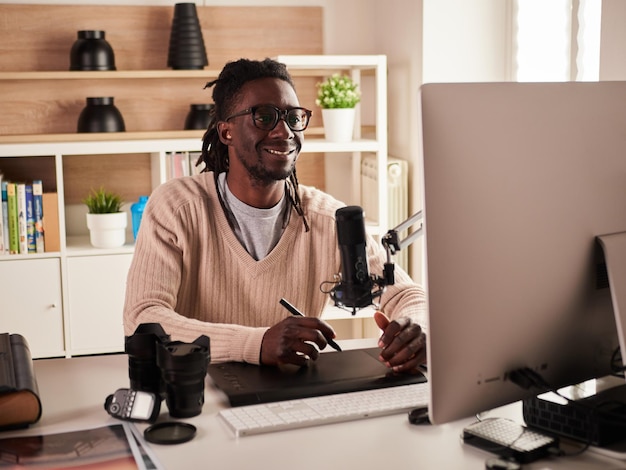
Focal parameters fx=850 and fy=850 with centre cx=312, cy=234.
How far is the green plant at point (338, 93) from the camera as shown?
3377 mm

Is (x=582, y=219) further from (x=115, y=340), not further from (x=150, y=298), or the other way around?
(x=115, y=340)

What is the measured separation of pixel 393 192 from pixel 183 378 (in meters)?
2.21

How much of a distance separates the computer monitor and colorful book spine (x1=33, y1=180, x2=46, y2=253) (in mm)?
2498

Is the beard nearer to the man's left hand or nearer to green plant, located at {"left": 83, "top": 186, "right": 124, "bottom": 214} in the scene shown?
the man's left hand

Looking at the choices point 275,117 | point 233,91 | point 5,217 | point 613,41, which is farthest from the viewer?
point 5,217

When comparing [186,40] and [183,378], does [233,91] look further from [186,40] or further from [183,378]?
[186,40]

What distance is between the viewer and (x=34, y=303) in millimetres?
3299

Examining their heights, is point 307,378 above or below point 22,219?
below

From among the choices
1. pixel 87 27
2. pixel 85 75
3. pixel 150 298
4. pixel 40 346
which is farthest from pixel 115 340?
pixel 150 298

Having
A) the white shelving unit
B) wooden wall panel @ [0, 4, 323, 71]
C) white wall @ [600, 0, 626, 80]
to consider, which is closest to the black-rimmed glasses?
white wall @ [600, 0, 626, 80]

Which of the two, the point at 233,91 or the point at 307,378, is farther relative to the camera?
the point at 233,91

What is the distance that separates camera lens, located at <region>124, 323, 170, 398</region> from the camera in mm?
1463

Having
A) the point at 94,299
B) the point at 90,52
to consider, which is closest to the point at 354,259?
the point at 94,299

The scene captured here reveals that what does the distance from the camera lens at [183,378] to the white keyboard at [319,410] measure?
0.18 ft
